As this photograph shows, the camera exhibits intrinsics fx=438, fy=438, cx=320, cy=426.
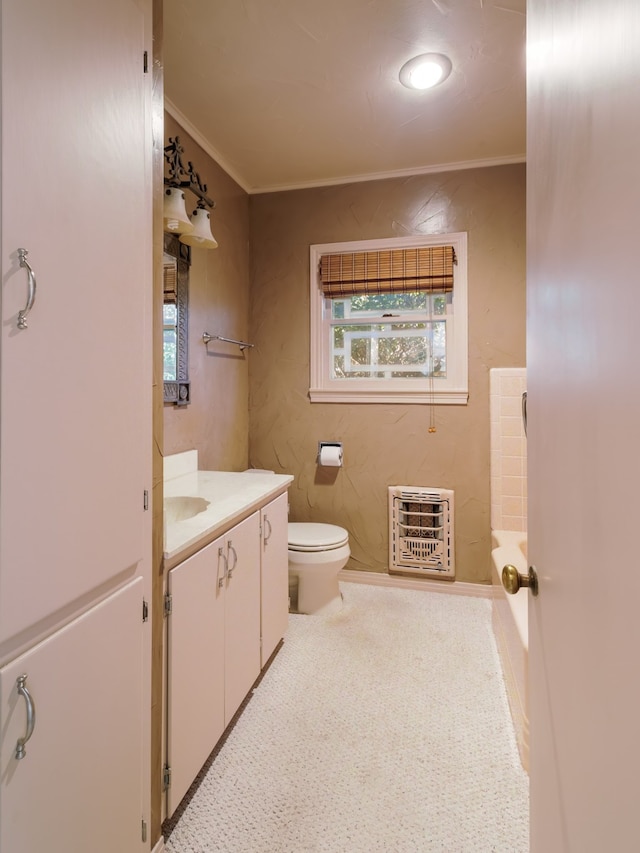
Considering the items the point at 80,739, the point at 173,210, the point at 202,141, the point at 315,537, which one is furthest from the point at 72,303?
the point at 202,141

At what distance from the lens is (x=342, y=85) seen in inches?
79.0

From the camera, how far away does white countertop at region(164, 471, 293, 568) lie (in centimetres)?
128

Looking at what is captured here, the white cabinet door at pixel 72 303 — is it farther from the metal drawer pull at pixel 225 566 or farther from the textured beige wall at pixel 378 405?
the textured beige wall at pixel 378 405

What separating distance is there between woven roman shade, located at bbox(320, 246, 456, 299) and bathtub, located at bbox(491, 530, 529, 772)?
158cm

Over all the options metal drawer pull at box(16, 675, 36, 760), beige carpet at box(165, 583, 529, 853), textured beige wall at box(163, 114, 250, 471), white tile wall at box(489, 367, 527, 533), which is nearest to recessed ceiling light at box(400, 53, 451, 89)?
textured beige wall at box(163, 114, 250, 471)

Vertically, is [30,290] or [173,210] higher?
[173,210]

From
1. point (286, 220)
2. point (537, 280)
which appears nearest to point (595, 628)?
point (537, 280)

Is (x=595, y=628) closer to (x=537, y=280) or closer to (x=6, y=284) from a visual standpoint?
(x=537, y=280)

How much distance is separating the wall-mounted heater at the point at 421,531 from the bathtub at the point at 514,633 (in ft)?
1.00

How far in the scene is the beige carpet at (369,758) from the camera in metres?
1.26

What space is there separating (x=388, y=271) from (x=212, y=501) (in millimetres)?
1878

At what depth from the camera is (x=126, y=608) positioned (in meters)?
1.02

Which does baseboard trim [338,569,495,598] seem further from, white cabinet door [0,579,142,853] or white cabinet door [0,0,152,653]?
white cabinet door [0,0,152,653]

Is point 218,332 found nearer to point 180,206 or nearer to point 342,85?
point 180,206
